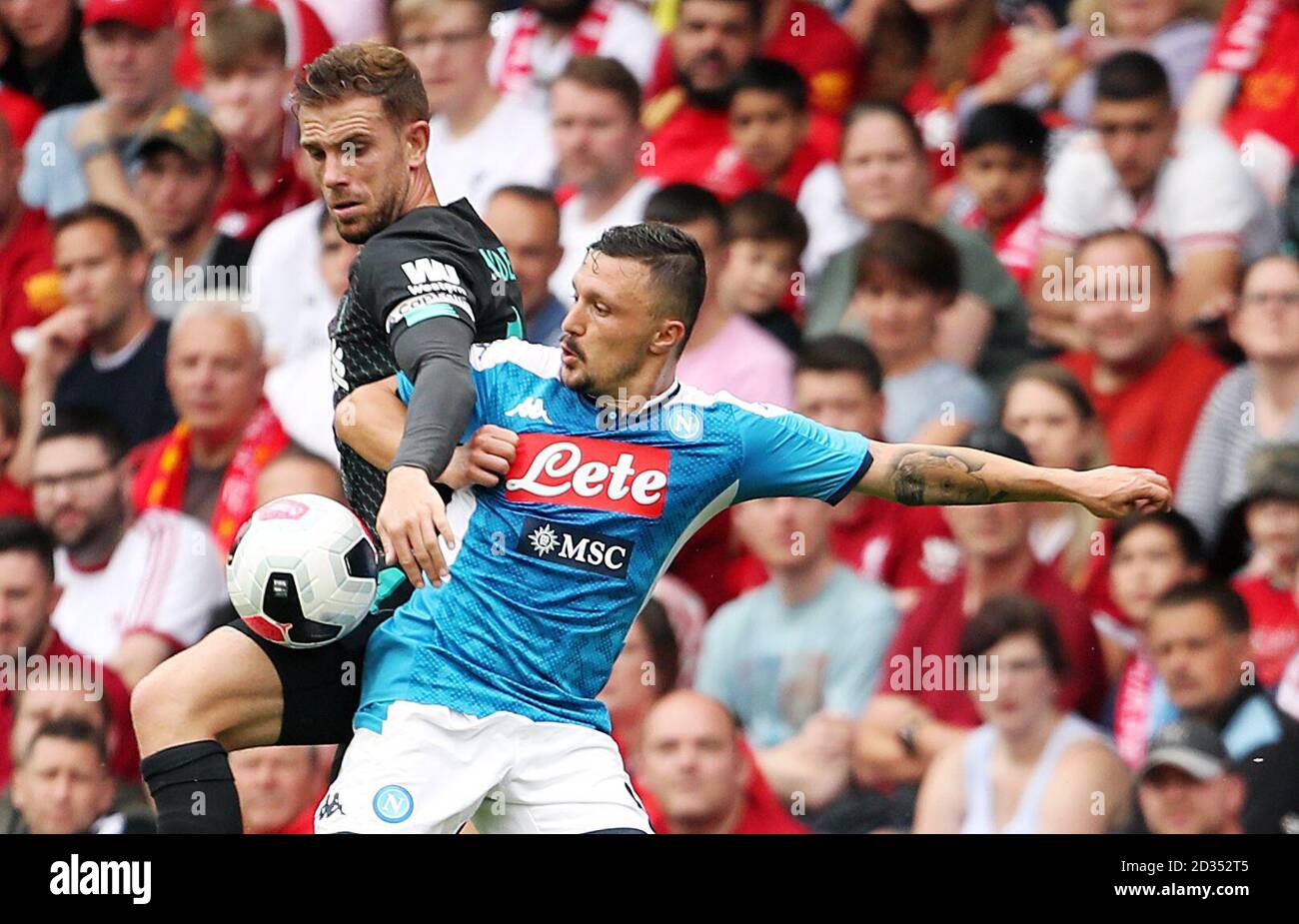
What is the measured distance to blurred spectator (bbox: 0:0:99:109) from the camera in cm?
955

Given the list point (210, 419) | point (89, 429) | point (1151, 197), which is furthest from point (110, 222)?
point (1151, 197)

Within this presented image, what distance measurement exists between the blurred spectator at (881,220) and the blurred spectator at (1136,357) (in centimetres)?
26

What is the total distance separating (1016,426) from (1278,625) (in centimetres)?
110

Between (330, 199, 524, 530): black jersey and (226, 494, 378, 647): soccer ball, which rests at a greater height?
(330, 199, 524, 530): black jersey

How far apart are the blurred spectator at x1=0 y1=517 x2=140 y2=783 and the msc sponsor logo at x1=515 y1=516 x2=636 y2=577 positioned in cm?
346

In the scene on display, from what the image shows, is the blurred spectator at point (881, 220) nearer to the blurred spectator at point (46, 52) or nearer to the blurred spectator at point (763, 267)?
the blurred spectator at point (763, 267)

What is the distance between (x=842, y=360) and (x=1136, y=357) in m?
1.04

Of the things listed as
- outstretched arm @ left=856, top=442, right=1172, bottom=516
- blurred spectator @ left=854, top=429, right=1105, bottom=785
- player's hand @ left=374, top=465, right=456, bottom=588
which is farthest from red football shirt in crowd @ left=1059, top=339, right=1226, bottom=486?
player's hand @ left=374, top=465, right=456, bottom=588

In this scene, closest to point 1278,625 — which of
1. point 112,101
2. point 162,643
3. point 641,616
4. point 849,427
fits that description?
point 849,427

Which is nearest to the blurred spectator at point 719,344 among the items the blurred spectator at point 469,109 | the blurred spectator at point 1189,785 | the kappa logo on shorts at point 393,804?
the blurred spectator at point 469,109

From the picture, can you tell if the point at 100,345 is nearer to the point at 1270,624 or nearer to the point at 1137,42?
the point at 1137,42

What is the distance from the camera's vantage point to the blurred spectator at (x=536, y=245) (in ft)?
27.6

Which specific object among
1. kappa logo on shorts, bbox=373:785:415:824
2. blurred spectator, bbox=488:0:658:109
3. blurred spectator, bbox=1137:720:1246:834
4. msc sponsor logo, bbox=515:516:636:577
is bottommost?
kappa logo on shorts, bbox=373:785:415:824

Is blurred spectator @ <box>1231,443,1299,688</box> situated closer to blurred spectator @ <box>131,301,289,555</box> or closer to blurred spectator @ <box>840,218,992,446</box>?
blurred spectator @ <box>840,218,992,446</box>
